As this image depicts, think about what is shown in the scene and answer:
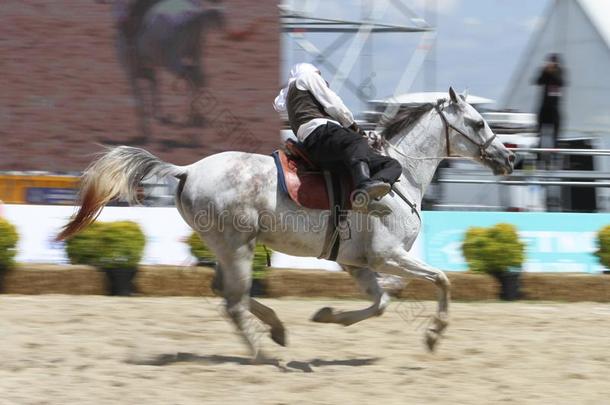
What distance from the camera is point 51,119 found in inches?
623

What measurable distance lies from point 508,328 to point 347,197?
2367mm

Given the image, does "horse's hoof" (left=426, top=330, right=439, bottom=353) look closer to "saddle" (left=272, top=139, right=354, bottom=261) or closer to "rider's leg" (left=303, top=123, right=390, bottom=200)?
"saddle" (left=272, top=139, right=354, bottom=261)

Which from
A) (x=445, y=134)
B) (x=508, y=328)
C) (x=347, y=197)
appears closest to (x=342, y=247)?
(x=347, y=197)

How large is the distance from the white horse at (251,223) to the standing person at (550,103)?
23.7 feet

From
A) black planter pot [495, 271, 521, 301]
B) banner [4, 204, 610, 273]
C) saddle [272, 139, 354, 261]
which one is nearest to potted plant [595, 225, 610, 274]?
banner [4, 204, 610, 273]

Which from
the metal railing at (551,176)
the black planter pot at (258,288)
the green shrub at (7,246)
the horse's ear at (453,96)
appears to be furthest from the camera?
the metal railing at (551,176)

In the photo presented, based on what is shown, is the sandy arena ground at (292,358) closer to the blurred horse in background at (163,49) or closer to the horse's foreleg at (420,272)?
the horse's foreleg at (420,272)

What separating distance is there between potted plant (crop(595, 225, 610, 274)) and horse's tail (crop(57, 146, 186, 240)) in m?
5.81

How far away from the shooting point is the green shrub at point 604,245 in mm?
11602

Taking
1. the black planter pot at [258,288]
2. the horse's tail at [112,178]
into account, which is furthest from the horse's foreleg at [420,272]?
the black planter pot at [258,288]

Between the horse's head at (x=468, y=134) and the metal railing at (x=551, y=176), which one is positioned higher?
the horse's head at (x=468, y=134)

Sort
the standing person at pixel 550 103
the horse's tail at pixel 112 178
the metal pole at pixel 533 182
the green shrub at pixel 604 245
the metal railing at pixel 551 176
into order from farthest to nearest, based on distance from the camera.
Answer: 1. the standing person at pixel 550 103
2. the metal railing at pixel 551 176
3. the metal pole at pixel 533 182
4. the green shrub at pixel 604 245
5. the horse's tail at pixel 112 178

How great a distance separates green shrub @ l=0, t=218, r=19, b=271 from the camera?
10641mm

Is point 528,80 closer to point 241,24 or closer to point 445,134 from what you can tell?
point 241,24
